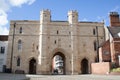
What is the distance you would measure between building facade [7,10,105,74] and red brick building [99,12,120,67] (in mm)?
3021

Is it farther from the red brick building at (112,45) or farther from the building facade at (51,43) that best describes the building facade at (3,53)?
the red brick building at (112,45)

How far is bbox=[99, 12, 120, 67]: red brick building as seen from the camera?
40.2 m

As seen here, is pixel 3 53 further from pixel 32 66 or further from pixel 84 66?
pixel 84 66

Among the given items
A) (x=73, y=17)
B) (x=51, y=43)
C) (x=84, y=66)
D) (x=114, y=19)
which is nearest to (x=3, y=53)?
(x=51, y=43)

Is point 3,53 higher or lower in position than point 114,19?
lower

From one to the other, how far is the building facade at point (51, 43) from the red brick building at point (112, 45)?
302 centimetres

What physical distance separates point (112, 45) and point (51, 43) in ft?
43.1

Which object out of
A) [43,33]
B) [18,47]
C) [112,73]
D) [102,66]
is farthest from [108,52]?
[18,47]

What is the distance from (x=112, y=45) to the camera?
1622 inches

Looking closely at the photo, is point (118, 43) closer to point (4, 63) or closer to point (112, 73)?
point (112, 73)

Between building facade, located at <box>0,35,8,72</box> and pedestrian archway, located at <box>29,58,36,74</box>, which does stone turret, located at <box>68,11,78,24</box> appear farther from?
building facade, located at <box>0,35,8,72</box>

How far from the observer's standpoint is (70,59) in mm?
46688

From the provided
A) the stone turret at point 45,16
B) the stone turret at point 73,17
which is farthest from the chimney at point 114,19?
the stone turret at point 45,16

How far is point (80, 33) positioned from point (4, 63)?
17.6 metres
